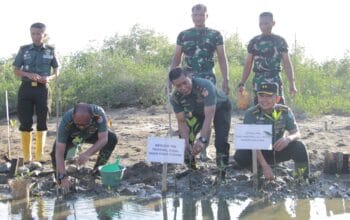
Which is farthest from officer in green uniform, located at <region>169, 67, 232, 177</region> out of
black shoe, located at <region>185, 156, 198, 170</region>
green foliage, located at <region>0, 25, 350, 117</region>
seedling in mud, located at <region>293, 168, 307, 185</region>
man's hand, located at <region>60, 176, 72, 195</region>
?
green foliage, located at <region>0, 25, 350, 117</region>

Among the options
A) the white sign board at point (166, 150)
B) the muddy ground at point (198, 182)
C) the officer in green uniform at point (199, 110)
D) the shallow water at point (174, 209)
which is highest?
the officer in green uniform at point (199, 110)

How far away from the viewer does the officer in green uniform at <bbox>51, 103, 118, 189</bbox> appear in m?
5.91

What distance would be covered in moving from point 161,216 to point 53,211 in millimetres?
1108

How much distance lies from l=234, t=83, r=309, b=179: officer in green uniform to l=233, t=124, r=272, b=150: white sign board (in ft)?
0.62

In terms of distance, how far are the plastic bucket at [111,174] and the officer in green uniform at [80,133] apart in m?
0.23

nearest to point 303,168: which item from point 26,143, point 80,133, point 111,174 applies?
point 111,174

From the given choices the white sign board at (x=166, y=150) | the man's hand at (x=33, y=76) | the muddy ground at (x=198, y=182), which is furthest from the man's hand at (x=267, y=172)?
the man's hand at (x=33, y=76)

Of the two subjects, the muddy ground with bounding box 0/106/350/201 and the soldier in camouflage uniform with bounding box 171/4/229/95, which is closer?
the muddy ground with bounding box 0/106/350/201

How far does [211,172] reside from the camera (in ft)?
22.1

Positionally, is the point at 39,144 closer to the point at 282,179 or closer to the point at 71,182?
the point at 71,182

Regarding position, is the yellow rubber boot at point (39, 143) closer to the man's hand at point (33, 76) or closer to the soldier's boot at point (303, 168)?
the man's hand at point (33, 76)

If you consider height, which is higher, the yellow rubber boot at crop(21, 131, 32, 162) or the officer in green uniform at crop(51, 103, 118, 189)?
the officer in green uniform at crop(51, 103, 118, 189)

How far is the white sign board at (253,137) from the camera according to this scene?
575 cm

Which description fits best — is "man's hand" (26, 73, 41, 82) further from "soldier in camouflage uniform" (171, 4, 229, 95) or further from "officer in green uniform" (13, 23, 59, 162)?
"soldier in camouflage uniform" (171, 4, 229, 95)
